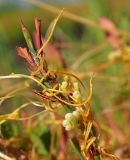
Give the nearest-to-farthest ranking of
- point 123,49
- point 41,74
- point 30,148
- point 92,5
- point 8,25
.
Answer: point 41,74, point 30,148, point 123,49, point 92,5, point 8,25

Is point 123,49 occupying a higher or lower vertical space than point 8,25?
higher

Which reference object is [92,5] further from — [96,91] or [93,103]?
[93,103]

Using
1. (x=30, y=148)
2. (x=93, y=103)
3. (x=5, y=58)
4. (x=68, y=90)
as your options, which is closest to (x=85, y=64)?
(x=5, y=58)

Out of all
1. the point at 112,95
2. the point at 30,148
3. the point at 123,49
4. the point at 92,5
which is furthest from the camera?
the point at 92,5

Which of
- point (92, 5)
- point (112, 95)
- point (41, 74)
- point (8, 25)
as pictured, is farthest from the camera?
point (8, 25)

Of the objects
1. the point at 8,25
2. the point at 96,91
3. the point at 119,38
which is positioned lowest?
the point at 8,25

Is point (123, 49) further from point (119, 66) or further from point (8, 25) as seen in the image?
point (8, 25)

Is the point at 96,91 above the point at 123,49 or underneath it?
underneath

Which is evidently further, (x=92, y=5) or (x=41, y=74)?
(x=92, y=5)

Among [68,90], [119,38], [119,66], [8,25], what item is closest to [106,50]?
[119,66]
